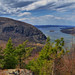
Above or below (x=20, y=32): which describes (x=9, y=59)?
below

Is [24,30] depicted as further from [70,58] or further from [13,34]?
[70,58]

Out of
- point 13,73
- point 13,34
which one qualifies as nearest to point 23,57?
point 13,73

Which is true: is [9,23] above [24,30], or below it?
above

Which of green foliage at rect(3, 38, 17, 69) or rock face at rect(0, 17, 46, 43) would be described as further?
rock face at rect(0, 17, 46, 43)

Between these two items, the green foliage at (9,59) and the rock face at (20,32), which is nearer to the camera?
the green foliage at (9,59)

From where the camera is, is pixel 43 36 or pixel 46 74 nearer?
pixel 46 74

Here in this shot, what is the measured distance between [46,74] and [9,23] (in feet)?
500

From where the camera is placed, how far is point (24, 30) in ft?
510

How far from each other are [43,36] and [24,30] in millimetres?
26324

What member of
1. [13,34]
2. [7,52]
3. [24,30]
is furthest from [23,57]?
[24,30]

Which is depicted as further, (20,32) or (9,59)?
(20,32)

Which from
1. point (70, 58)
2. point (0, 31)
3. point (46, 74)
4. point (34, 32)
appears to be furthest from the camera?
point (34, 32)

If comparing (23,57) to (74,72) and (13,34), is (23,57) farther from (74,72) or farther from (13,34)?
(13,34)

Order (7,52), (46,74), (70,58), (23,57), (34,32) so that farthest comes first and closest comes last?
(34,32) → (23,57) → (7,52) → (46,74) → (70,58)
